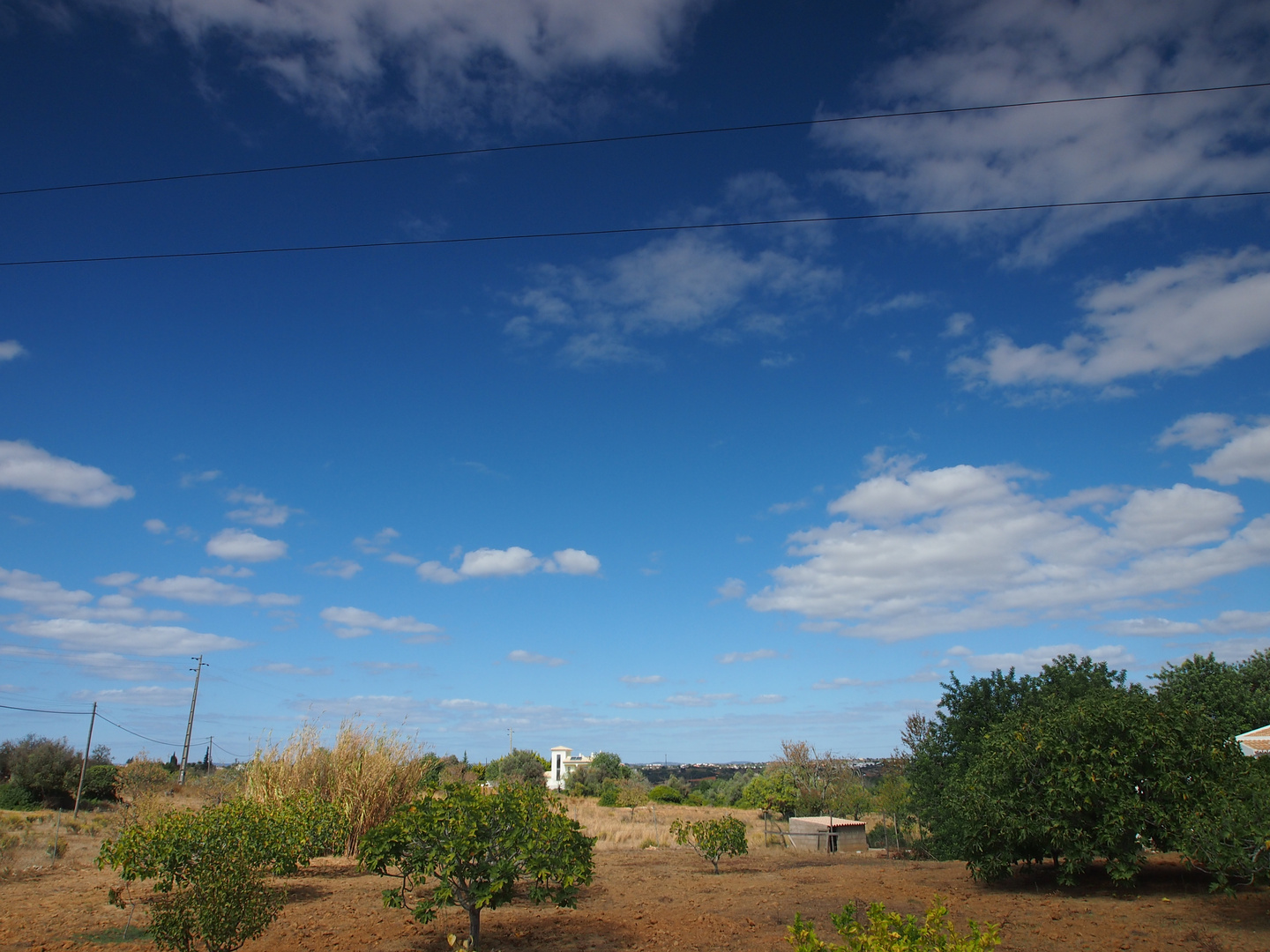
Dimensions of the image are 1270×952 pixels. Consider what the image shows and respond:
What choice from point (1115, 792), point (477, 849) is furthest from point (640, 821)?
point (477, 849)

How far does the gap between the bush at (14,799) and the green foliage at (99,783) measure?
2.74 meters

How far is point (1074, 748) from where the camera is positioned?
12.1 metres

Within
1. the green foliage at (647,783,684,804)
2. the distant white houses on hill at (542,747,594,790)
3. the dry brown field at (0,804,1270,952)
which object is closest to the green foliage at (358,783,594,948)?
the dry brown field at (0,804,1270,952)

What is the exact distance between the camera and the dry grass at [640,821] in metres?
23.5

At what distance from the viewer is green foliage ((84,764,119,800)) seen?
33594 mm

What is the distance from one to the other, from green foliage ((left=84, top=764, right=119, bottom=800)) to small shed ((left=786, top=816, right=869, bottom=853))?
3070 centimetres

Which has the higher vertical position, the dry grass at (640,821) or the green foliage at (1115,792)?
the green foliage at (1115,792)

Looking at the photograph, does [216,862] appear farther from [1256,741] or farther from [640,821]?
[1256,741]

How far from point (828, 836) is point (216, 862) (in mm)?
19694

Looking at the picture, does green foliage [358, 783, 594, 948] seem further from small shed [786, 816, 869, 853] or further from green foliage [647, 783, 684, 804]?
green foliage [647, 783, 684, 804]

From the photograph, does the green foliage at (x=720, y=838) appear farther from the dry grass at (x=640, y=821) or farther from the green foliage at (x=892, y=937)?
the green foliage at (x=892, y=937)

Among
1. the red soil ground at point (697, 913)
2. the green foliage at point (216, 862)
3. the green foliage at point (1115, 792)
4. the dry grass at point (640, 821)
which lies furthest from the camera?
the dry grass at point (640, 821)

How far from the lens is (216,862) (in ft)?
25.4

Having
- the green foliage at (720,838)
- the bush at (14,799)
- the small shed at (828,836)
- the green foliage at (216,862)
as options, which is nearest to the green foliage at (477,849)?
the green foliage at (216,862)
